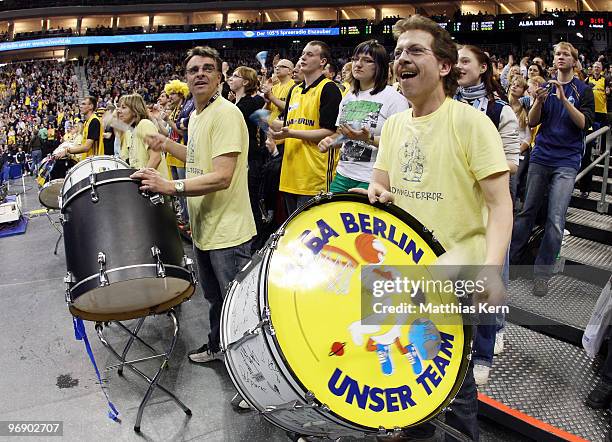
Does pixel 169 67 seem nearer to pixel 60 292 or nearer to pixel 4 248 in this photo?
pixel 4 248

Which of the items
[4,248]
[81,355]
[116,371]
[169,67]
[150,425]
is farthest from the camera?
[169,67]

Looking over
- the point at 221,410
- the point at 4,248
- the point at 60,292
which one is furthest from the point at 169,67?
the point at 221,410

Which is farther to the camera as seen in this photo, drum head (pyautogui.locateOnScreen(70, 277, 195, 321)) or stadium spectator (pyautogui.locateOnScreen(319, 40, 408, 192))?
stadium spectator (pyautogui.locateOnScreen(319, 40, 408, 192))

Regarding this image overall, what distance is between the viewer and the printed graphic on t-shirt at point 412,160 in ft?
5.88

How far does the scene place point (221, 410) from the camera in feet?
9.21

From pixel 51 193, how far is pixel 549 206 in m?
4.97

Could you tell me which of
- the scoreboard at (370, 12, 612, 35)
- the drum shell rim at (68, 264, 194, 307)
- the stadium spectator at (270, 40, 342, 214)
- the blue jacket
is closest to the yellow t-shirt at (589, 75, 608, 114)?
the blue jacket

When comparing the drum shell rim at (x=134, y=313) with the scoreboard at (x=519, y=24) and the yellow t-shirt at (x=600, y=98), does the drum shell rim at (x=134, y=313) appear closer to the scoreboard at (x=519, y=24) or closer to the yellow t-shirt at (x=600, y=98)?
the yellow t-shirt at (x=600, y=98)

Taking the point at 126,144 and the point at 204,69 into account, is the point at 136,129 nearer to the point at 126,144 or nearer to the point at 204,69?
the point at 126,144

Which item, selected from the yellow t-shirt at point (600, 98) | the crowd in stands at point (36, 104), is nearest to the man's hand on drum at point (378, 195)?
the yellow t-shirt at point (600, 98)

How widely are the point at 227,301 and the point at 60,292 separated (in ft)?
11.1

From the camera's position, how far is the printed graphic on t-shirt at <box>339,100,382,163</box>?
311 centimetres

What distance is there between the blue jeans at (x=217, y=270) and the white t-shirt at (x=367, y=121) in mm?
804

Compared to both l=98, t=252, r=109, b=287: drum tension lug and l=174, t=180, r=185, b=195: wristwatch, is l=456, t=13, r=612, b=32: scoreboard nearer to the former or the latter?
l=174, t=180, r=185, b=195: wristwatch
